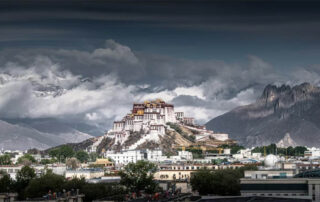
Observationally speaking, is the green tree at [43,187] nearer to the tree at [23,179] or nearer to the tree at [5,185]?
the tree at [23,179]

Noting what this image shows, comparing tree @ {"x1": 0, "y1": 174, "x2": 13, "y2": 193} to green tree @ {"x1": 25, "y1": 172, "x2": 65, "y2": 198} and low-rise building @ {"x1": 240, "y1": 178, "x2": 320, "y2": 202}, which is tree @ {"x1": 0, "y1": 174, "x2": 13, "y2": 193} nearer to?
green tree @ {"x1": 25, "y1": 172, "x2": 65, "y2": 198}

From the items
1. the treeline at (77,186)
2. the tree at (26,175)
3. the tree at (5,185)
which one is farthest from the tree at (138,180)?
the tree at (5,185)

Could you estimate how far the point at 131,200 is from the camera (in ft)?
309

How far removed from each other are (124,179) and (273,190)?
48363 mm

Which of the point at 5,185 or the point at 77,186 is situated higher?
the point at 5,185

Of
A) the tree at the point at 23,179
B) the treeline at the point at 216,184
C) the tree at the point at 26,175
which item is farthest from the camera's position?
the tree at the point at 26,175

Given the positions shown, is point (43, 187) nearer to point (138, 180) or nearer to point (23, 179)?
point (138, 180)

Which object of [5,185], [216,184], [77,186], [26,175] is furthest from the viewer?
[26,175]

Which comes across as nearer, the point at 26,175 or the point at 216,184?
the point at 216,184

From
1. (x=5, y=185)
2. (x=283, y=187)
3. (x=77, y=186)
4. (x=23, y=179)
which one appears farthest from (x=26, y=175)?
(x=283, y=187)

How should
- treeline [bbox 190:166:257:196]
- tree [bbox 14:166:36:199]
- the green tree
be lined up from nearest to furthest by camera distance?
the green tree < treeline [bbox 190:166:257:196] < tree [bbox 14:166:36:199]

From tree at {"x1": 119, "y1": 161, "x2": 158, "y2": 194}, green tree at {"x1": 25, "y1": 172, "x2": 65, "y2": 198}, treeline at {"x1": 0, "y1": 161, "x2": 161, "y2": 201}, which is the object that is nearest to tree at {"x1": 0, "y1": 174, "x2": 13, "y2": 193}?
treeline at {"x1": 0, "y1": 161, "x2": 161, "y2": 201}

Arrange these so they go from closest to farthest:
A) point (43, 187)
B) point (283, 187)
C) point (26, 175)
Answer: point (283, 187), point (43, 187), point (26, 175)

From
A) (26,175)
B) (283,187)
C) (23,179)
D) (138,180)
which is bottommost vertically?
(283,187)
